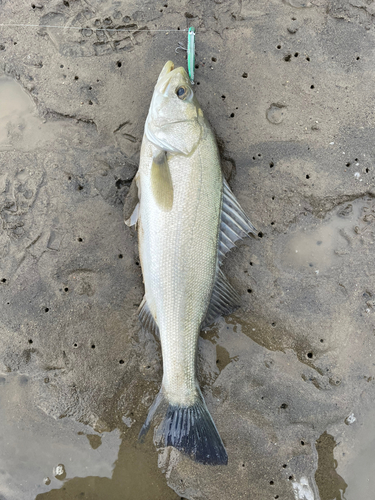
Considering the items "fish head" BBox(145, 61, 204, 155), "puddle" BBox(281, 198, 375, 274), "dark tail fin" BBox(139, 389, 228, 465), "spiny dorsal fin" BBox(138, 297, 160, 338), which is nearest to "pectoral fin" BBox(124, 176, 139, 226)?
"fish head" BBox(145, 61, 204, 155)

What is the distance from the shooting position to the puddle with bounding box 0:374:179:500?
292cm

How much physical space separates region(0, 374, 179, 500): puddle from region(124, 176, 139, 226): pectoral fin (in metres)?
1.86

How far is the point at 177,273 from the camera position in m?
2.68

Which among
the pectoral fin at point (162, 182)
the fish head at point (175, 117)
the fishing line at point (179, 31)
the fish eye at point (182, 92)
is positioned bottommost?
the pectoral fin at point (162, 182)

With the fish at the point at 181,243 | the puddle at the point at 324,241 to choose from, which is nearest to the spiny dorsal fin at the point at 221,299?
the fish at the point at 181,243

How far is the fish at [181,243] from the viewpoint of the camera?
8.73 feet

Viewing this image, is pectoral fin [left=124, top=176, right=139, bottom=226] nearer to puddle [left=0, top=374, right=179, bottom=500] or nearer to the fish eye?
the fish eye

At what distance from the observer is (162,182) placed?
270 centimetres

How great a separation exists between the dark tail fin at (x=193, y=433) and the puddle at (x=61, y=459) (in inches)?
20.7

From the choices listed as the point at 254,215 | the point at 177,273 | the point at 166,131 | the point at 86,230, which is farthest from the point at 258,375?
the point at 166,131

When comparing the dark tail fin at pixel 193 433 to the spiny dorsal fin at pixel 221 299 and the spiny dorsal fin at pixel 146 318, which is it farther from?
the spiny dorsal fin at pixel 221 299

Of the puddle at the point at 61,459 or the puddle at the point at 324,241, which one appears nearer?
the puddle at the point at 61,459

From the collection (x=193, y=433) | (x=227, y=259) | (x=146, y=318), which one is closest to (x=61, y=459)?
(x=193, y=433)

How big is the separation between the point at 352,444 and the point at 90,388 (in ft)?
8.72
